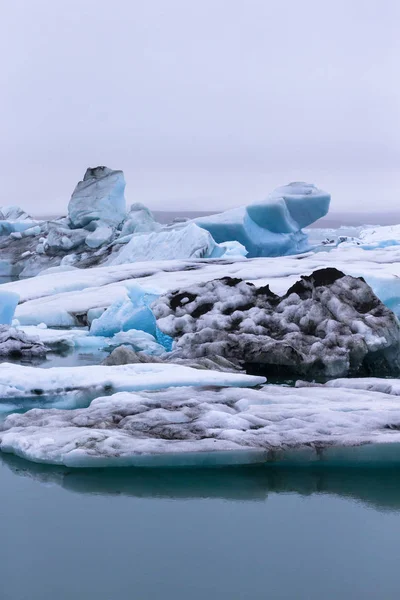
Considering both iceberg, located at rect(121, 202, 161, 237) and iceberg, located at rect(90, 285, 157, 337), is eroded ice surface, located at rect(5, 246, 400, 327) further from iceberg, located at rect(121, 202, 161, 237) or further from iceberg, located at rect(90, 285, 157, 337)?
iceberg, located at rect(121, 202, 161, 237)

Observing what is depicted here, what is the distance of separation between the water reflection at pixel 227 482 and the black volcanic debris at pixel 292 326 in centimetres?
306

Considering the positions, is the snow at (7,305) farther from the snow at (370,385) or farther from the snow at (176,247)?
the snow at (176,247)

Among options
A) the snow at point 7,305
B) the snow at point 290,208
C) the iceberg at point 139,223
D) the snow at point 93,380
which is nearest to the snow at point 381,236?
the snow at point 290,208

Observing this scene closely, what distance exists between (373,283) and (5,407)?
582 cm

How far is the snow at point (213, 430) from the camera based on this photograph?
14.6ft

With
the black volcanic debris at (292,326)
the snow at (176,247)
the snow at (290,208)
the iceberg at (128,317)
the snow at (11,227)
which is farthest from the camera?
the snow at (11,227)

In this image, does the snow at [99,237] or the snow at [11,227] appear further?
the snow at [11,227]

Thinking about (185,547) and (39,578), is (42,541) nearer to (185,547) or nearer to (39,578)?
(39,578)

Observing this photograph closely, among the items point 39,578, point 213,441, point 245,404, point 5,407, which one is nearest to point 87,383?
point 5,407

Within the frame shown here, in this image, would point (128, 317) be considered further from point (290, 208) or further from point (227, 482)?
point (290, 208)

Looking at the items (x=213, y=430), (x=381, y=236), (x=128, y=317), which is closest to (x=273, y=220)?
(x=381, y=236)

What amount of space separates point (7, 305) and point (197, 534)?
684 cm

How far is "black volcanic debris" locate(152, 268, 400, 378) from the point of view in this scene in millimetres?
7617

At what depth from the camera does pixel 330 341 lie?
7707mm
